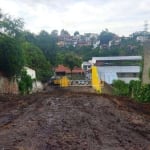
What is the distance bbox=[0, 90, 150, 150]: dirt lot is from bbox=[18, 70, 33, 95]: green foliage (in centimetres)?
2022

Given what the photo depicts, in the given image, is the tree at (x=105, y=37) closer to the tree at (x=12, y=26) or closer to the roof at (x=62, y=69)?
the roof at (x=62, y=69)

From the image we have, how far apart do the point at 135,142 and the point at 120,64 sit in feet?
204

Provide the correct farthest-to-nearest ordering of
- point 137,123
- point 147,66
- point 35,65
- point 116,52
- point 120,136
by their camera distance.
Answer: point 116,52, point 35,65, point 147,66, point 137,123, point 120,136

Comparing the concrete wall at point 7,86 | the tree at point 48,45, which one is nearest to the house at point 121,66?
the tree at point 48,45

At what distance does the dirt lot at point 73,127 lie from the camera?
26.3 ft

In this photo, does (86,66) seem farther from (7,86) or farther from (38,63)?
(7,86)

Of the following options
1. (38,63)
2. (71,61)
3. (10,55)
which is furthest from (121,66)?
(10,55)

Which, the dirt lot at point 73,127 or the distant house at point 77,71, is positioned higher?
the distant house at point 77,71

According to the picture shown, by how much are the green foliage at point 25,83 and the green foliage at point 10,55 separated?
325 cm

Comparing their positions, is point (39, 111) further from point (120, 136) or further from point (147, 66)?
point (147, 66)

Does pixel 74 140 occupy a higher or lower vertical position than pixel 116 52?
lower

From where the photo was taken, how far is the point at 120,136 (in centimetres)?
889

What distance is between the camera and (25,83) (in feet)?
112

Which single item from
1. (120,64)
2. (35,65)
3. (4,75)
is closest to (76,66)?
(120,64)
